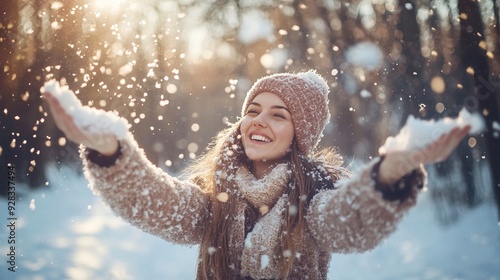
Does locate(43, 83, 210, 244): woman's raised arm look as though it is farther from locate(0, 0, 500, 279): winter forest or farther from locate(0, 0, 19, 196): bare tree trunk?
locate(0, 0, 19, 196): bare tree trunk

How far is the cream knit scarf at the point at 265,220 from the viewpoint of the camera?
5.68 feet

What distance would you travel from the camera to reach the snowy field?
14.5 feet

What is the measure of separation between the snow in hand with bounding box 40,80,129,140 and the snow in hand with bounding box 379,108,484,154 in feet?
3.07

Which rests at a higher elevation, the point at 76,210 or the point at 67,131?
the point at 76,210

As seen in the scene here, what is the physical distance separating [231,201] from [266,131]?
383 millimetres

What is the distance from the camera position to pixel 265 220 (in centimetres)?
181

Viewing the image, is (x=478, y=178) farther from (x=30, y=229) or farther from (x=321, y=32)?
(x=30, y=229)

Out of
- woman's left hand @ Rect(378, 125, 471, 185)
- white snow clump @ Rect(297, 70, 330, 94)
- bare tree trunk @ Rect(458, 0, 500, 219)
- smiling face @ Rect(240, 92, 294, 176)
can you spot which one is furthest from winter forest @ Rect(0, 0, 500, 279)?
woman's left hand @ Rect(378, 125, 471, 185)

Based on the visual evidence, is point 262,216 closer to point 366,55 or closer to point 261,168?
point 261,168

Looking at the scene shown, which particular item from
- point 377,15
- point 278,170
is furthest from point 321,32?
point 278,170

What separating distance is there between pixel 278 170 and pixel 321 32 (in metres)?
8.16

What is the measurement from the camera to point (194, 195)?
1932 mm

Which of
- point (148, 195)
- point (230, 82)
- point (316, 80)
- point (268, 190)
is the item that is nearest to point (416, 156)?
point (268, 190)

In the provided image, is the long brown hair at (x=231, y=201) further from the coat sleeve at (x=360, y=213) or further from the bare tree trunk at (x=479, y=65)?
the bare tree trunk at (x=479, y=65)
